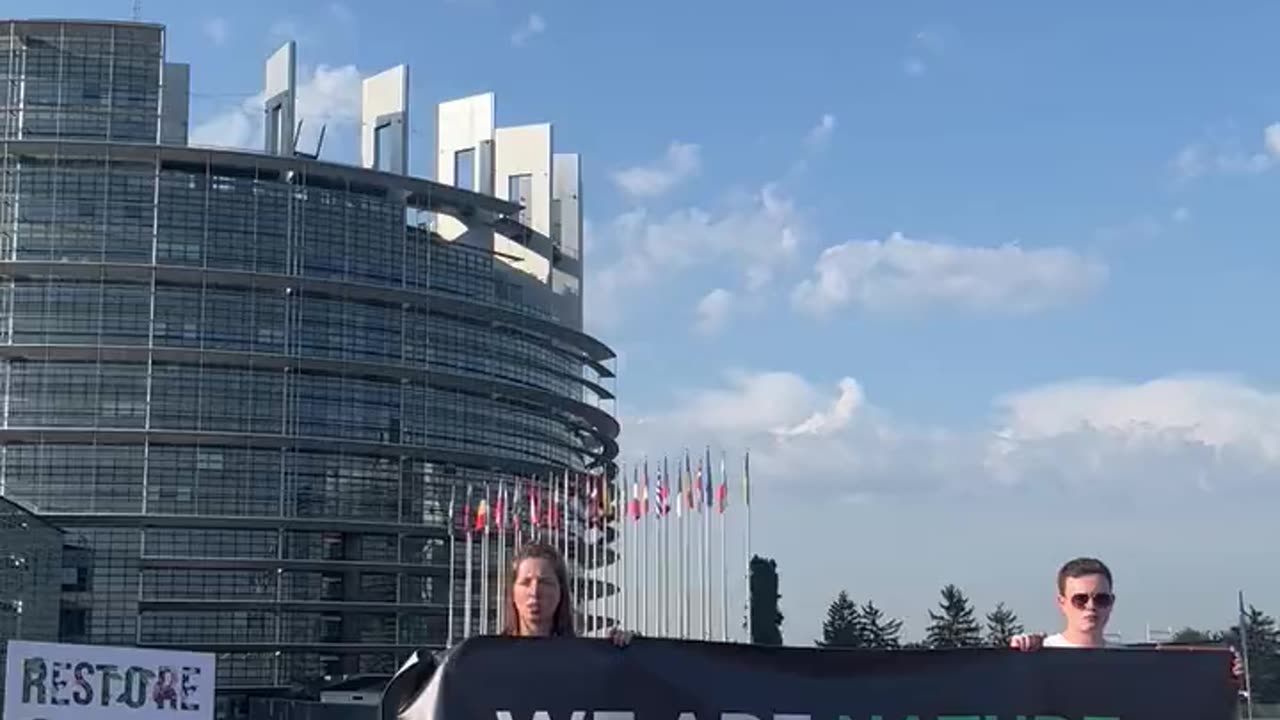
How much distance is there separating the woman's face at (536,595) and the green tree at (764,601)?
51551mm

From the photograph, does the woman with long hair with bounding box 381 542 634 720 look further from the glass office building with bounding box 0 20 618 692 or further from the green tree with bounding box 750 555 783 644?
the glass office building with bounding box 0 20 618 692

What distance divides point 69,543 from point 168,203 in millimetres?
14253

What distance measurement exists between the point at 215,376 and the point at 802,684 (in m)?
63.9

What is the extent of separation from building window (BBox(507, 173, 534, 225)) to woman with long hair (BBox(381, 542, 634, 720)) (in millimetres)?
72263

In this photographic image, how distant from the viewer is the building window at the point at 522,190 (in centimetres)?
7775

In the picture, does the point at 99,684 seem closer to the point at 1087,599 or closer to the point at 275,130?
the point at 1087,599

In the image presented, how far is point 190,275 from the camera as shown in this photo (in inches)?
2640

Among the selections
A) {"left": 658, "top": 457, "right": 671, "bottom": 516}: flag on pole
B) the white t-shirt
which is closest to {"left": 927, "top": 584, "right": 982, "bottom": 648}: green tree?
{"left": 658, "top": 457, "right": 671, "bottom": 516}: flag on pole

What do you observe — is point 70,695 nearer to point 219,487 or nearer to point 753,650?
point 753,650

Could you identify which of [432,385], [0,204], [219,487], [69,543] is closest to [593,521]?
[432,385]

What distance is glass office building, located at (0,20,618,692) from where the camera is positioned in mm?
65562

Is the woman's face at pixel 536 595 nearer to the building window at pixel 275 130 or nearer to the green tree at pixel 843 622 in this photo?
the building window at pixel 275 130

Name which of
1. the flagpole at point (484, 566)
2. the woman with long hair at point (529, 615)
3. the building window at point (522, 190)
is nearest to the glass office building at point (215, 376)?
the flagpole at point (484, 566)

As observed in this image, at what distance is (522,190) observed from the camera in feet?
258
